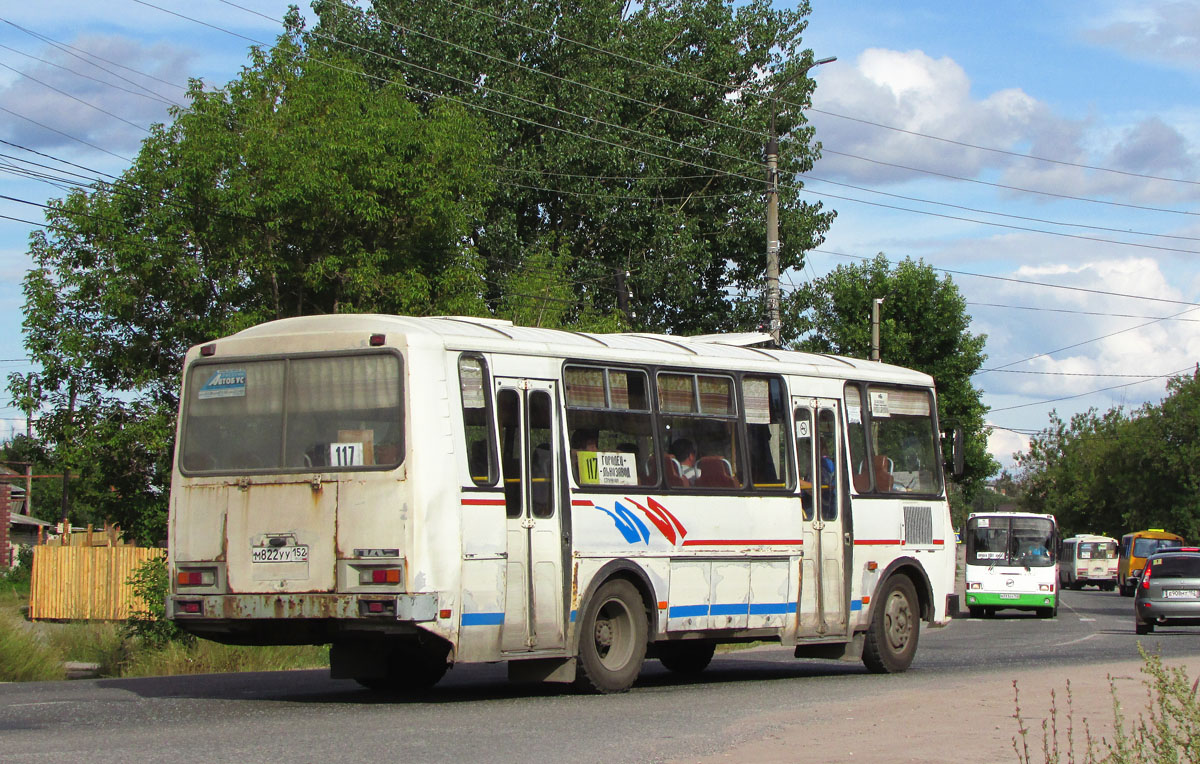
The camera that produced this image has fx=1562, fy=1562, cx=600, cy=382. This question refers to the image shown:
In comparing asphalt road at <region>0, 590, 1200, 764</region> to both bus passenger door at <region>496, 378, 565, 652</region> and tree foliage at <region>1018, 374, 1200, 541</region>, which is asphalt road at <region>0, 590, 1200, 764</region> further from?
tree foliage at <region>1018, 374, 1200, 541</region>

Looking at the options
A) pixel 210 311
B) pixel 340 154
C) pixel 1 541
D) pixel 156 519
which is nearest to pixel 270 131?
pixel 340 154

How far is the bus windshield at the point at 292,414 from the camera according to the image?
11828 mm

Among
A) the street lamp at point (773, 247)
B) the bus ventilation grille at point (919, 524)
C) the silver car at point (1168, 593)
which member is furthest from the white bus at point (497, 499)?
the silver car at point (1168, 593)

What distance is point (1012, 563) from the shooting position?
37.6 m

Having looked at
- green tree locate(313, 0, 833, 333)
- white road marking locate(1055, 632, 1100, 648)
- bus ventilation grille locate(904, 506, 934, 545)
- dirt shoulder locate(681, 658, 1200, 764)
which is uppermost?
green tree locate(313, 0, 833, 333)

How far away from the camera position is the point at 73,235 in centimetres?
2509

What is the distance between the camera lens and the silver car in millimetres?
29469

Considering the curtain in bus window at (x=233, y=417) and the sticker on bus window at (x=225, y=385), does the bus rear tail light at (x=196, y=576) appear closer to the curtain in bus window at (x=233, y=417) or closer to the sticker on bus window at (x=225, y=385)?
the curtain in bus window at (x=233, y=417)

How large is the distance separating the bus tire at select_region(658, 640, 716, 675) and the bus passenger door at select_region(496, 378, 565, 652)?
164 inches

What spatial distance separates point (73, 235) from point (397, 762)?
60.5 ft

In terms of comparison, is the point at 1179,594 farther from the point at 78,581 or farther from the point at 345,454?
the point at 78,581

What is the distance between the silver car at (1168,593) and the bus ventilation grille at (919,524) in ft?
43.8

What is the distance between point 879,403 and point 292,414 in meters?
7.38

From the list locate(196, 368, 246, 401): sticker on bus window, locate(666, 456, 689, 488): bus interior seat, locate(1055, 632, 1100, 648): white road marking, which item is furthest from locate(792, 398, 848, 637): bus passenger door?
locate(1055, 632, 1100, 648): white road marking
